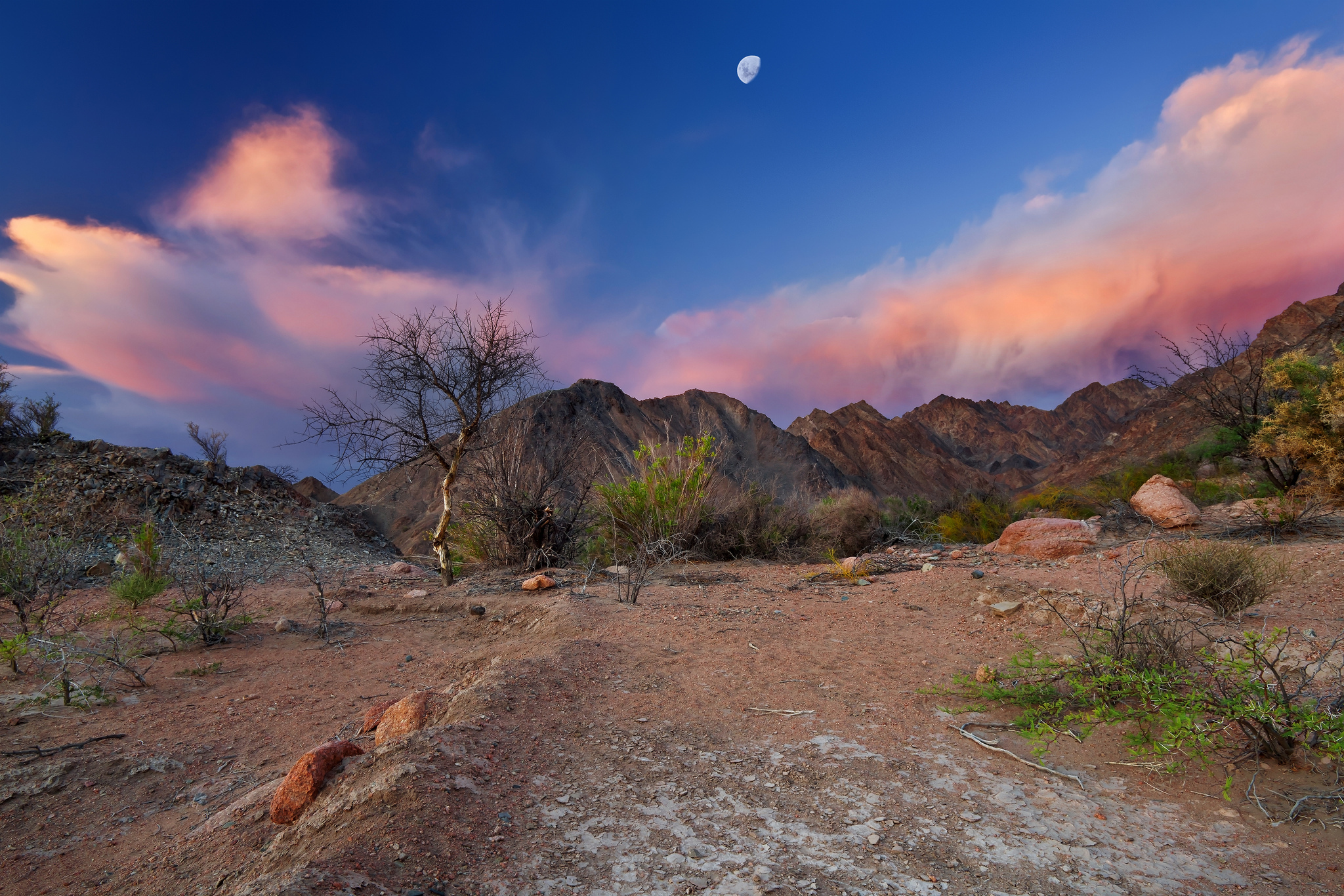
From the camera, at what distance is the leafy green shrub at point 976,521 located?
12922mm

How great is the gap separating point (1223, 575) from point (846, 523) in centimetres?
597

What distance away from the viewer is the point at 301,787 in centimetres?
226

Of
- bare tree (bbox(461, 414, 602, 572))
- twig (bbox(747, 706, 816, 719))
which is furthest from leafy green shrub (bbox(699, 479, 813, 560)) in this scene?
twig (bbox(747, 706, 816, 719))

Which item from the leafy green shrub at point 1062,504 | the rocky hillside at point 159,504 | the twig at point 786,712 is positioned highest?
the rocky hillside at point 159,504

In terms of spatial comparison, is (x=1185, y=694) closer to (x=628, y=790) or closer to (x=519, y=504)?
(x=628, y=790)

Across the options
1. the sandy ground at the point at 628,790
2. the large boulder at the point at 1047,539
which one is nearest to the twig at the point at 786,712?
the sandy ground at the point at 628,790

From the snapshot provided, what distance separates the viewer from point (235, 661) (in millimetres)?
4691

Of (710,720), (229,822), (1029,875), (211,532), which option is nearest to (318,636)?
(229,822)

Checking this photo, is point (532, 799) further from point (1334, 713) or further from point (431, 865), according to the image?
point (1334, 713)

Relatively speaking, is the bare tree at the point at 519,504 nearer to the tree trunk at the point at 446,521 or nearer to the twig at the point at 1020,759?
the tree trunk at the point at 446,521

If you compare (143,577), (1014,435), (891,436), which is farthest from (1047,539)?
(1014,435)

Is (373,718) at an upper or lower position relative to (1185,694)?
upper

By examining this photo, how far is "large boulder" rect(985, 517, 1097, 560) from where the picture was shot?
8219 millimetres

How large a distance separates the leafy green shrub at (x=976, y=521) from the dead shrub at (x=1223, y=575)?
7376 millimetres
